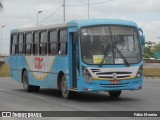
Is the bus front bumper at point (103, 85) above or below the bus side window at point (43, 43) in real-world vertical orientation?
below

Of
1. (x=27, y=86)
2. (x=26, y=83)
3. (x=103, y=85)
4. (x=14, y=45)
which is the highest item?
(x=14, y=45)

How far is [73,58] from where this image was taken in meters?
18.6

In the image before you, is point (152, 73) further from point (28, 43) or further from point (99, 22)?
point (99, 22)

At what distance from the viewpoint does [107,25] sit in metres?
18.2

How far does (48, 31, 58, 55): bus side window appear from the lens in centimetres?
2005

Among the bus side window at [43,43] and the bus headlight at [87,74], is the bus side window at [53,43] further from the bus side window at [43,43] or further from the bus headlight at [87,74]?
the bus headlight at [87,74]

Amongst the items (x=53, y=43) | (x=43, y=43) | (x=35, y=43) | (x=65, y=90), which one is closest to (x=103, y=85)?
(x=65, y=90)

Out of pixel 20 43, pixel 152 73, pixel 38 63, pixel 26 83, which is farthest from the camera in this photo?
pixel 152 73

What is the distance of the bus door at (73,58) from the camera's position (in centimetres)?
1827

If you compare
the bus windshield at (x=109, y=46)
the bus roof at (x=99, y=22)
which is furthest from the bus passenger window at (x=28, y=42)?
the bus windshield at (x=109, y=46)

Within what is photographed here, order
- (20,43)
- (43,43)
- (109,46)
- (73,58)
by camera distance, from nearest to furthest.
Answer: (109,46) < (73,58) < (43,43) < (20,43)

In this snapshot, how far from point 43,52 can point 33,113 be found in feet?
24.8

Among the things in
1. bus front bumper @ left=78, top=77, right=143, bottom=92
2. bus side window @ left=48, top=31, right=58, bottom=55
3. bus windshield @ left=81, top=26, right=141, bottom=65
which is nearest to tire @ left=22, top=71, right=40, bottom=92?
bus side window @ left=48, top=31, right=58, bottom=55

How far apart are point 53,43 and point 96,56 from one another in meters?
3.10
